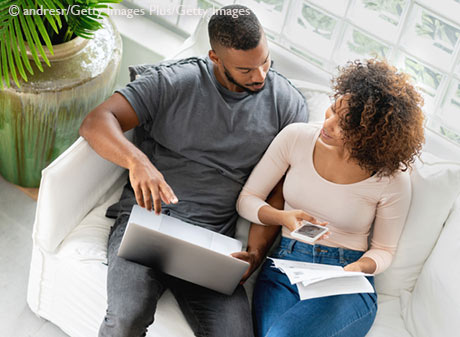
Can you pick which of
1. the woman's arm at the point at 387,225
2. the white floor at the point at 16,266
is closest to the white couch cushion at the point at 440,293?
the woman's arm at the point at 387,225

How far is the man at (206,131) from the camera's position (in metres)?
1.66

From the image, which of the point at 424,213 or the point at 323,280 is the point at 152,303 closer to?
the point at 323,280

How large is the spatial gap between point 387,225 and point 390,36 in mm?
856

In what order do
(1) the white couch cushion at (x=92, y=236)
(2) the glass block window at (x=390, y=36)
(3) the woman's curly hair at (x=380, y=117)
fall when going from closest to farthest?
(3) the woman's curly hair at (x=380, y=117)
(1) the white couch cushion at (x=92, y=236)
(2) the glass block window at (x=390, y=36)

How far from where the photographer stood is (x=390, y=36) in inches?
88.7

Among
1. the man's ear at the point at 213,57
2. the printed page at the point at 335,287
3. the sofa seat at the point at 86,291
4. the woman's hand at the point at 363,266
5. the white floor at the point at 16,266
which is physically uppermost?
the man's ear at the point at 213,57

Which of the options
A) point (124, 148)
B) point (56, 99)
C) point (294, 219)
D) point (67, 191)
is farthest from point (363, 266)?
point (56, 99)

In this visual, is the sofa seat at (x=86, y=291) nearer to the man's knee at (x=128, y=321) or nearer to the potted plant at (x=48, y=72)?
the man's knee at (x=128, y=321)

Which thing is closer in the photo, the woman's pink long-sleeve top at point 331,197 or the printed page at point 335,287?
the printed page at point 335,287

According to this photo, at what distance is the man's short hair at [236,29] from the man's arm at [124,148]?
1.17ft

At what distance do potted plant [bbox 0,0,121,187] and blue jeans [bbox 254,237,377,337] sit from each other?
0.87 metres

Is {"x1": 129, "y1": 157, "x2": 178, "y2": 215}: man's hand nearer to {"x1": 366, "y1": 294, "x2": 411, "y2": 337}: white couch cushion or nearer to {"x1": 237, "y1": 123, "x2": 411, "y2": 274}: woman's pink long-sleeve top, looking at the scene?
{"x1": 237, "y1": 123, "x2": 411, "y2": 274}: woman's pink long-sleeve top

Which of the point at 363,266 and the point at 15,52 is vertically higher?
the point at 15,52

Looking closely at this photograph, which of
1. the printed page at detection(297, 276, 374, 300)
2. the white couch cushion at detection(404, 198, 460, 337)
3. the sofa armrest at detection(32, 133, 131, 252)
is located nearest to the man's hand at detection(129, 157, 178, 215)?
the sofa armrest at detection(32, 133, 131, 252)
